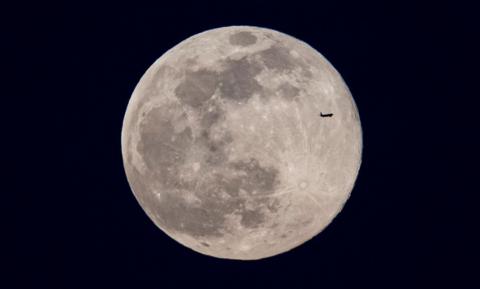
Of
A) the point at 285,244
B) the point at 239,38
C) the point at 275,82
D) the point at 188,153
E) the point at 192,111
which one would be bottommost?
the point at 285,244

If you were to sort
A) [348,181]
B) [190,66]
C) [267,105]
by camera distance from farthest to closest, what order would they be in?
[348,181], [190,66], [267,105]

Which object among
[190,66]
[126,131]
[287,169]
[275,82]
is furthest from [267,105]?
[126,131]

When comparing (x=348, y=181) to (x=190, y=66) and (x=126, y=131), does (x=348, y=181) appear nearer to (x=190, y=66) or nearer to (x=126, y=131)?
(x=190, y=66)

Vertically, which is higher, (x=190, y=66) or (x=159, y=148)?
(x=190, y=66)

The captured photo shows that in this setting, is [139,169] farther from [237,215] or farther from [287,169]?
[287,169]

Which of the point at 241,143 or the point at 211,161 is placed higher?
the point at 241,143

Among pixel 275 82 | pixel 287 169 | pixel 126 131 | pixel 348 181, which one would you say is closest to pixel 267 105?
pixel 275 82

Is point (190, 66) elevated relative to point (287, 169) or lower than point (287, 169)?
elevated

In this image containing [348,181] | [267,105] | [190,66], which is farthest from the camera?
[348,181]

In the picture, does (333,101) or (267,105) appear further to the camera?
(333,101)
